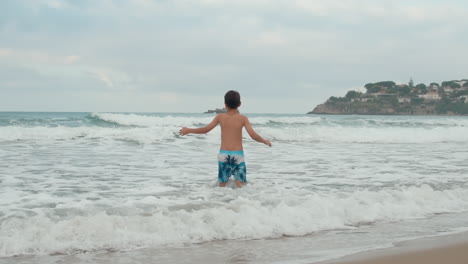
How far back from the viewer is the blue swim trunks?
615cm

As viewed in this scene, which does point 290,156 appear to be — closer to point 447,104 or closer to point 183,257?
point 183,257

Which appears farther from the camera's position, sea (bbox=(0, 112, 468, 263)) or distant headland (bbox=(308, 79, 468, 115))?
distant headland (bbox=(308, 79, 468, 115))

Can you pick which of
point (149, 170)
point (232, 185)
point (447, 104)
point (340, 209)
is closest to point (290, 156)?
point (149, 170)

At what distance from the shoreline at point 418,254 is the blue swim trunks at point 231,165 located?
2541mm

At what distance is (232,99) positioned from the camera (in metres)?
6.00

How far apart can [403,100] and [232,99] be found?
9681 centimetres

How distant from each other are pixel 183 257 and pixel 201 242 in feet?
1.70

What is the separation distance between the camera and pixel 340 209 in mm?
5281

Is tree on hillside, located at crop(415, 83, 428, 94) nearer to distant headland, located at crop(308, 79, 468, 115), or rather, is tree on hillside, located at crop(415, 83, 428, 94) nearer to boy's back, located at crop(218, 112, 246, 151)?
distant headland, located at crop(308, 79, 468, 115)

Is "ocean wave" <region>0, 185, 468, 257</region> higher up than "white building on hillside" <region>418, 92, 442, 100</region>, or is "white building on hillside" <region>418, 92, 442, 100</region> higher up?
"white building on hillside" <region>418, 92, 442, 100</region>

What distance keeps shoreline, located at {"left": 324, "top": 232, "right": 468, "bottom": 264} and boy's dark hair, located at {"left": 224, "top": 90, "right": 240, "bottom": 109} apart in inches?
108

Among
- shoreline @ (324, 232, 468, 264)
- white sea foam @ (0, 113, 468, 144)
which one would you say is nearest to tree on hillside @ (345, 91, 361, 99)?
white sea foam @ (0, 113, 468, 144)

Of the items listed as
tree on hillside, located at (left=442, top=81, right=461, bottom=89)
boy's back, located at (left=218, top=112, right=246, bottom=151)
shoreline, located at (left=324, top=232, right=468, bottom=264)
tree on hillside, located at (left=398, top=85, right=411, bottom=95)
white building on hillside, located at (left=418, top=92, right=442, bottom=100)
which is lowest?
shoreline, located at (left=324, top=232, right=468, bottom=264)

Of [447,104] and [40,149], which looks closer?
[40,149]
